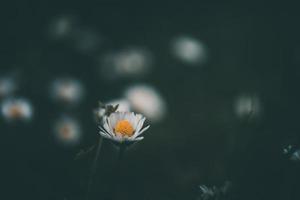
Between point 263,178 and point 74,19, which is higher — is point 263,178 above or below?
above

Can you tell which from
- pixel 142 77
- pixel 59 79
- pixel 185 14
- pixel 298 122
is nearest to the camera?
pixel 298 122

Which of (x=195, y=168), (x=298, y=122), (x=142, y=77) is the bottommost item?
(x=142, y=77)

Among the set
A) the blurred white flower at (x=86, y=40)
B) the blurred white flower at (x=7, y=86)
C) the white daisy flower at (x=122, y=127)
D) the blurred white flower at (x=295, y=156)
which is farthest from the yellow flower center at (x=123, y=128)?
the blurred white flower at (x=86, y=40)

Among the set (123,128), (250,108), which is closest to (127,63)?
(250,108)

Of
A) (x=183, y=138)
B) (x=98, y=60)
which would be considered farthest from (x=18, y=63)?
(x=183, y=138)

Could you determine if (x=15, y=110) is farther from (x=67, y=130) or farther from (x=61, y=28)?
(x=61, y=28)

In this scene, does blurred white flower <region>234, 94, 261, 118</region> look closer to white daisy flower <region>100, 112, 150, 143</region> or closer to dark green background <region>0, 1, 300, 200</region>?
dark green background <region>0, 1, 300, 200</region>

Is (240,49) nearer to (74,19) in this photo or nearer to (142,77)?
(142,77)

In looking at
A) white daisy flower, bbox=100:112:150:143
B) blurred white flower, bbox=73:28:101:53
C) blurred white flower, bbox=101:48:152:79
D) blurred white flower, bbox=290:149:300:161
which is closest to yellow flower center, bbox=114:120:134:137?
white daisy flower, bbox=100:112:150:143
